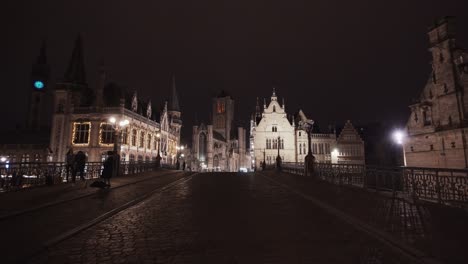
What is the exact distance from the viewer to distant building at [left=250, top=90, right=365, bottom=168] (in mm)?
56625

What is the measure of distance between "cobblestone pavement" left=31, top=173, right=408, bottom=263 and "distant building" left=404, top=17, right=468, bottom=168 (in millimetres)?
24926

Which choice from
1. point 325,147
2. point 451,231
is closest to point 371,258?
point 451,231

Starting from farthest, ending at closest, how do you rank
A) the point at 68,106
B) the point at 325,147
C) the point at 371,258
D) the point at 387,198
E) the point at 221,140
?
the point at 221,140 < the point at 325,147 < the point at 68,106 < the point at 387,198 < the point at 371,258

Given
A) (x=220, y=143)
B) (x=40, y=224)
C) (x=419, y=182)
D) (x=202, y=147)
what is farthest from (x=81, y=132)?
(x=220, y=143)

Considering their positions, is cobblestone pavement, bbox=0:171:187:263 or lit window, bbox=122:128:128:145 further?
lit window, bbox=122:128:128:145

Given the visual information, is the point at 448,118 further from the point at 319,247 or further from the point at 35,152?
the point at 35,152

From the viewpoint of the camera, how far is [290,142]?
188 feet

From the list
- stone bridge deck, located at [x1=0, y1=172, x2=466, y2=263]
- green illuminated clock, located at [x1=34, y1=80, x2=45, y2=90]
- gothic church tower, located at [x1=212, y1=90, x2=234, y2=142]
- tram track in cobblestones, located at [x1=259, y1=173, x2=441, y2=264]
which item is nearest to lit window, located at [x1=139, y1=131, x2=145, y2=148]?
stone bridge deck, located at [x1=0, y1=172, x2=466, y2=263]

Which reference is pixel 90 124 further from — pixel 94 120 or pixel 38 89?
pixel 38 89

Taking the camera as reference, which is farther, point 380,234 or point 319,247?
point 380,234

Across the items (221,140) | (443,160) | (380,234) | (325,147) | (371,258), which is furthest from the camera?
(221,140)

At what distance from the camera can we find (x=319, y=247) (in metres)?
4.75

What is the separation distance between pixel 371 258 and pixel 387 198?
7.29m

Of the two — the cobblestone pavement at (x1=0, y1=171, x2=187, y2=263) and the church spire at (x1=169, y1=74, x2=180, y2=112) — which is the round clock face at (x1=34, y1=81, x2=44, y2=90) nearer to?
the church spire at (x1=169, y1=74, x2=180, y2=112)
